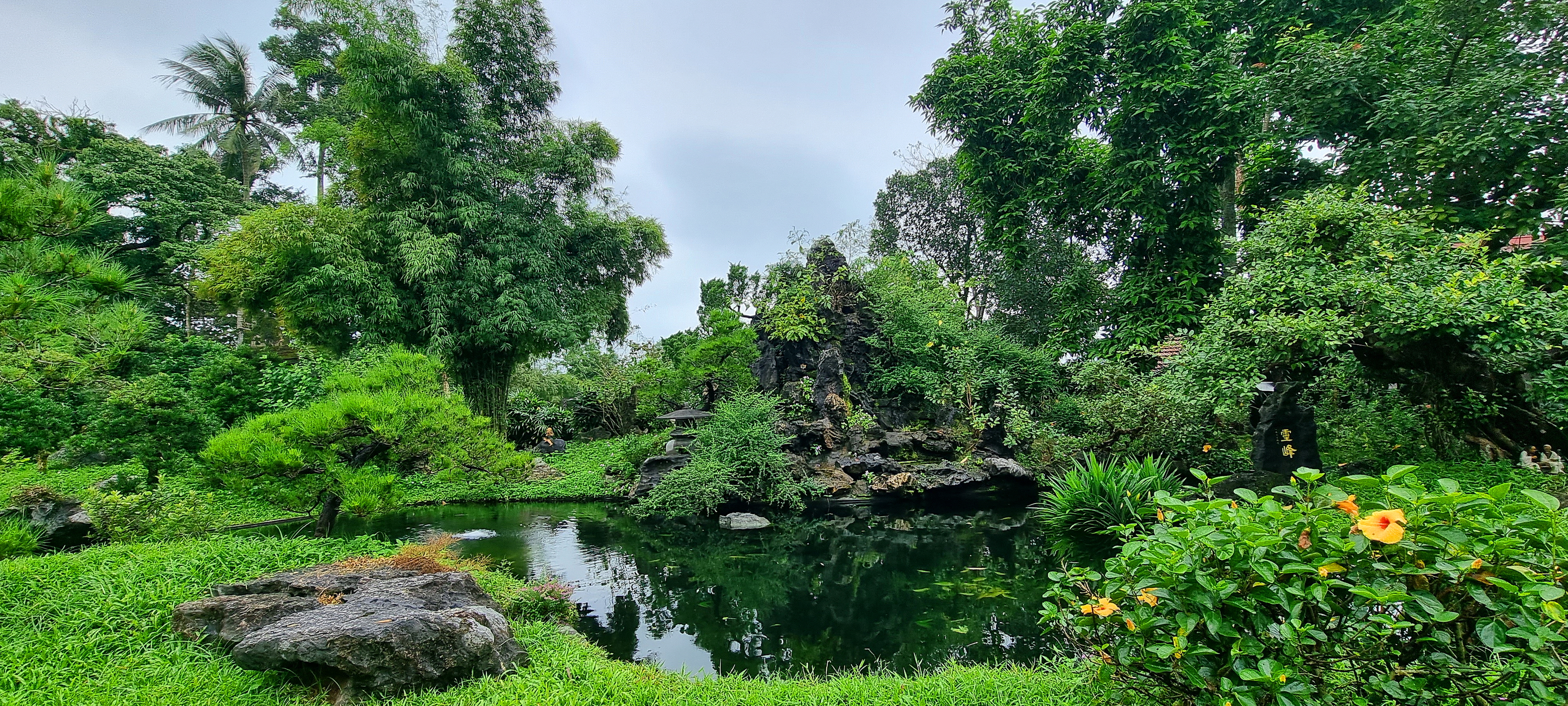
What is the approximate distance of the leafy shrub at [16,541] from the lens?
3.18 meters

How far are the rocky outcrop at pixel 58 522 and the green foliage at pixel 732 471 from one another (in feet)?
14.4

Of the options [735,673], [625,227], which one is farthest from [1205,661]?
[625,227]

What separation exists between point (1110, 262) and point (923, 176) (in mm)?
7668

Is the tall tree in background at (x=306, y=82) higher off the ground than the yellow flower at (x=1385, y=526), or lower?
higher

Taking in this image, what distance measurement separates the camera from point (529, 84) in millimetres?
10805

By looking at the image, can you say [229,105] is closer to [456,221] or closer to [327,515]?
[456,221]

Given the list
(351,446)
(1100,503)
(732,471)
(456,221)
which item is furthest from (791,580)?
(456,221)

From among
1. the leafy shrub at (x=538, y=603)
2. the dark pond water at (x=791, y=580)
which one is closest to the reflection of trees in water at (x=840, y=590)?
the dark pond water at (x=791, y=580)

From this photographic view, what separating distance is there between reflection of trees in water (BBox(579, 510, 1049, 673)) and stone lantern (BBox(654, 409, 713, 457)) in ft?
5.33

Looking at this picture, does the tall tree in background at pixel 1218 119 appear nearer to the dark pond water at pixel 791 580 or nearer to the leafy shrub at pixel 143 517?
the dark pond water at pixel 791 580

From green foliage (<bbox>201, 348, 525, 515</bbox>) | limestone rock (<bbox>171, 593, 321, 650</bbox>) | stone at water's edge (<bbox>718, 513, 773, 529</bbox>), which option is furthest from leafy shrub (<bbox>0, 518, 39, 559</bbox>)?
stone at water's edge (<bbox>718, 513, 773, 529</bbox>)

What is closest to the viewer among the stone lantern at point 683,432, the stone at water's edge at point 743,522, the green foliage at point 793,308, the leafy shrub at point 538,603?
the leafy shrub at point 538,603

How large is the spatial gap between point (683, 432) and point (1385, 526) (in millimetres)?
8196

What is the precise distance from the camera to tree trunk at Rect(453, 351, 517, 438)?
10.4 metres
